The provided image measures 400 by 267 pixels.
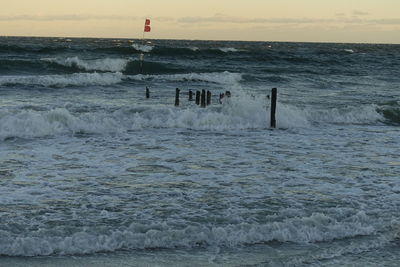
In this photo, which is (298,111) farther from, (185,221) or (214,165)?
(185,221)

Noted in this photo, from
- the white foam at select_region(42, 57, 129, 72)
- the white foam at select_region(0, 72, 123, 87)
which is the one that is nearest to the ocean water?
the white foam at select_region(0, 72, 123, 87)

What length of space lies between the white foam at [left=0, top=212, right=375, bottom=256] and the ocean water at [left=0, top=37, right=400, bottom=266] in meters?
0.02

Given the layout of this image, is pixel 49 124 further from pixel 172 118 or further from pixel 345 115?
pixel 345 115

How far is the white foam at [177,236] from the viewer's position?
23.7ft


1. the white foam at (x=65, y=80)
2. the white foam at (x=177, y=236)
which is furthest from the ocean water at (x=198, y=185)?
the white foam at (x=65, y=80)

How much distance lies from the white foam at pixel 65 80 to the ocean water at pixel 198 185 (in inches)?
226

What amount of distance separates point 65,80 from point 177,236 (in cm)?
2542

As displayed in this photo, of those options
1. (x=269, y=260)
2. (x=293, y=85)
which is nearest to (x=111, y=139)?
(x=269, y=260)

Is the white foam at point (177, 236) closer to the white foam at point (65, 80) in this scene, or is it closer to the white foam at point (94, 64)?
the white foam at point (65, 80)

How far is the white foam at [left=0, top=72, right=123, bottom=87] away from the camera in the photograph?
30516 millimetres

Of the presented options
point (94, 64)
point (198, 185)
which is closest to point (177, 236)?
point (198, 185)

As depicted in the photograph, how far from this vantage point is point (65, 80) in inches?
A: 1244

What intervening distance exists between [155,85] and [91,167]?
21.8 m

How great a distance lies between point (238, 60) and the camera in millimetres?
59219
